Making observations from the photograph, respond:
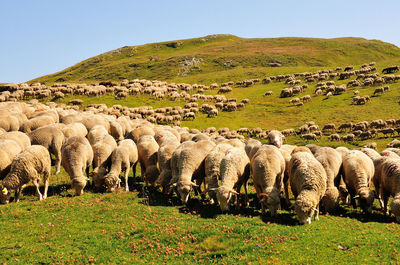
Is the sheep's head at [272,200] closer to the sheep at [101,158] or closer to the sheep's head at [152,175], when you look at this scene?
the sheep's head at [152,175]

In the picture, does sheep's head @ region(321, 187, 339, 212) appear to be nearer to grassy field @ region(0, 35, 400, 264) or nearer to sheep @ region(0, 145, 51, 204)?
grassy field @ region(0, 35, 400, 264)

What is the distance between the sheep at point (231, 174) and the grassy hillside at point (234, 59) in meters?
92.3

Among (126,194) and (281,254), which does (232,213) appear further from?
(126,194)

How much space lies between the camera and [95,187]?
54.1 ft

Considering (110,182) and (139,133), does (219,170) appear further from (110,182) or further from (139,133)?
(139,133)

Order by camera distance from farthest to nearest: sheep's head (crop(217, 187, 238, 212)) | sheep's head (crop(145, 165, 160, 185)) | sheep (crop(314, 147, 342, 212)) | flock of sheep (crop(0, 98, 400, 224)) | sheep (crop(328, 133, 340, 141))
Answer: sheep (crop(328, 133, 340, 141)) < sheep's head (crop(145, 165, 160, 185)) < sheep (crop(314, 147, 342, 212)) < flock of sheep (crop(0, 98, 400, 224)) < sheep's head (crop(217, 187, 238, 212))

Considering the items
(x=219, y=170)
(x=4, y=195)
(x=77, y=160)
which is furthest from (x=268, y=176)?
(x=4, y=195)

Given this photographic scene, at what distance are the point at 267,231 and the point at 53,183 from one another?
1288cm

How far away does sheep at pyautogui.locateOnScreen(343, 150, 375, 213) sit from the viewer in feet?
46.1

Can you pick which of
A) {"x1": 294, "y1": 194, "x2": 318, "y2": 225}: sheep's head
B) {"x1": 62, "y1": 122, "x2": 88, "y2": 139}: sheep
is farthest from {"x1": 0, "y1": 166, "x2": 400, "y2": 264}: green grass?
{"x1": 62, "y1": 122, "x2": 88, "y2": 139}: sheep

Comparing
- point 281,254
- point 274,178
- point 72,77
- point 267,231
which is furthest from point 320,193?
point 72,77

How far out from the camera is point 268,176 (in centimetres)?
1396

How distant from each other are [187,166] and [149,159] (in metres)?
3.84

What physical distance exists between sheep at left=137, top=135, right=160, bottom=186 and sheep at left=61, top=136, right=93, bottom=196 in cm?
320
